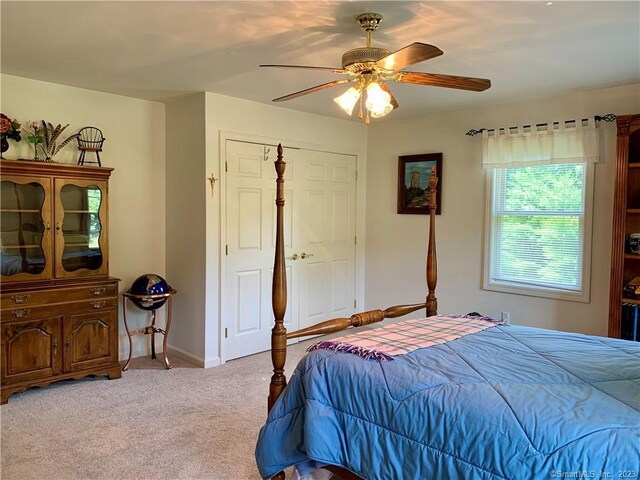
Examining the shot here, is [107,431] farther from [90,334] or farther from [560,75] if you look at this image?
[560,75]

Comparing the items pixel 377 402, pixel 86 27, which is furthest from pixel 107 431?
pixel 86 27

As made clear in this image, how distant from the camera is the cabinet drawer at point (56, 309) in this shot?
11.2 feet

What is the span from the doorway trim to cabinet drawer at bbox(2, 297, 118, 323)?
0.94 m

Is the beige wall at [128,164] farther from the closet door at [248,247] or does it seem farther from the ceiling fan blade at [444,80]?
the ceiling fan blade at [444,80]

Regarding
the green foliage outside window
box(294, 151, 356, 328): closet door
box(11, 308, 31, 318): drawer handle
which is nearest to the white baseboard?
box(294, 151, 356, 328): closet door

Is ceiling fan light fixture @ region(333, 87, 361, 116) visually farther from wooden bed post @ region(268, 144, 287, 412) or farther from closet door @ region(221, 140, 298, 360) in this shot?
closet door @ region(221, 140, 298, 360)

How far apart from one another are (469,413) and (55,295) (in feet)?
10.6

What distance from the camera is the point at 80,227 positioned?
12.7ft

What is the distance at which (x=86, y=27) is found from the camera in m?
2.68

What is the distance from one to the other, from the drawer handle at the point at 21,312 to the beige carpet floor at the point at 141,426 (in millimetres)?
632

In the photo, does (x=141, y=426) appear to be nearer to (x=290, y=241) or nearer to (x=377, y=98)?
(x=290, y=241)

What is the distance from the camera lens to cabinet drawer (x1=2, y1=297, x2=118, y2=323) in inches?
135

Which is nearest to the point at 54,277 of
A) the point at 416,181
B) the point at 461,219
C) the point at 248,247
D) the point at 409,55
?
the point at 248,247

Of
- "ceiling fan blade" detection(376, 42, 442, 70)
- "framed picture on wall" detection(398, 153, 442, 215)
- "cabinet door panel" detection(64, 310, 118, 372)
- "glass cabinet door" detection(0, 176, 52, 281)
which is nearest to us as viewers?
"ceiling fan blade" detection(376, 42, 442, 70)
